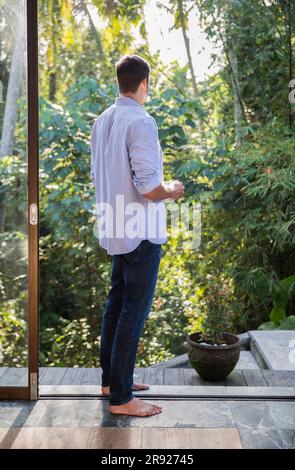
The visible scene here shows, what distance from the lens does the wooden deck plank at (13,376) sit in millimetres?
2539

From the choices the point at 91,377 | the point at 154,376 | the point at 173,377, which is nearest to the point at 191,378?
the point at 173,377

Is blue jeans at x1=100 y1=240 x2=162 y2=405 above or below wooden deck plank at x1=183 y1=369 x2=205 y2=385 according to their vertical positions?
above

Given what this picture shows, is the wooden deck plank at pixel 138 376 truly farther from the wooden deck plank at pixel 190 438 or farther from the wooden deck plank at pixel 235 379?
the wooden deck plank at pixel 190 438

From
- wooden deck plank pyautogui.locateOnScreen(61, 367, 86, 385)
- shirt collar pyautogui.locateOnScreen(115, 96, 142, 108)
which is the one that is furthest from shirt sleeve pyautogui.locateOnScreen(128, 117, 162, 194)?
wooden deck plank pyautogui.locateOnScreen(61, 367, 86, 385)

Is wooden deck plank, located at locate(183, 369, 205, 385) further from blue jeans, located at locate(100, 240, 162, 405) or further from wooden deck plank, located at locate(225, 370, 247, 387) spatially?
blue jeans, located at locate(100, 240, 162, 405)

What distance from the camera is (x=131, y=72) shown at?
7.51 ft

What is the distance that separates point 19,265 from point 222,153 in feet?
7.83

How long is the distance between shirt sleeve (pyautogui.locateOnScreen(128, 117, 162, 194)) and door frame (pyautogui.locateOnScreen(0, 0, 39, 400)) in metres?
0.50

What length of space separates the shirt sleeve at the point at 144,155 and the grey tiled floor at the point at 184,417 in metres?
0.93

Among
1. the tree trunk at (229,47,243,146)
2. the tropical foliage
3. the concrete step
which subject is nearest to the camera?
the concrete step

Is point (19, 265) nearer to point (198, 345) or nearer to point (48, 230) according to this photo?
point (198, 345)

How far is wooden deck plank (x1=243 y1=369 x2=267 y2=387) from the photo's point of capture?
9.77 feet

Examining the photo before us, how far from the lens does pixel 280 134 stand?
4.40m

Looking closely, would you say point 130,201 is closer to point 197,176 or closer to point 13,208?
point 13,208
